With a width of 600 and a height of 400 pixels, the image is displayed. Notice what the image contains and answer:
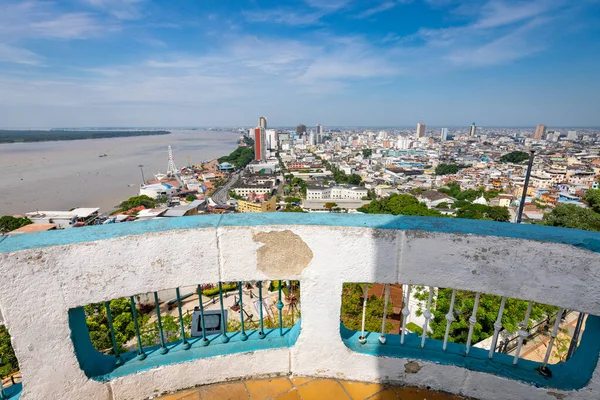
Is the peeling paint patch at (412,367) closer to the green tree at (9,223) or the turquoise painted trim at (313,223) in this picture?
the turquoise painted trim at (313,223)

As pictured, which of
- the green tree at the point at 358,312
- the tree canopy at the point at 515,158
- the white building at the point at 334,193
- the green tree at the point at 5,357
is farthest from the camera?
the tree canopy at the point at 515,158

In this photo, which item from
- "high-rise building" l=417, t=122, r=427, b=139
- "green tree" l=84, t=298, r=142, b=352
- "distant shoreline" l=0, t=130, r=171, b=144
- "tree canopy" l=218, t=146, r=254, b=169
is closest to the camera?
"green tree" l=84, t=298, r=142, b=352

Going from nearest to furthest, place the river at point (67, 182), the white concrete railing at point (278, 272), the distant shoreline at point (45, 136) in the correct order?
the white concrete railing at point (278, 272)
the river at point (67, 182)
the distant shoreline at point (45, 136)

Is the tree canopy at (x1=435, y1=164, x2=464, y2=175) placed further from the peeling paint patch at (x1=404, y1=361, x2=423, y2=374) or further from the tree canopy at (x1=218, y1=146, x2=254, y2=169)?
the peeling paint patch at (x1=404, y1=361, x2=423, y2=374)

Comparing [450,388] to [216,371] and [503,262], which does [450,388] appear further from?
[216,371]

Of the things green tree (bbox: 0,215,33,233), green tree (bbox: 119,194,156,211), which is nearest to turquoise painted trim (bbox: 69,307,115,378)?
green tree (bbox: 0,215,33,233)

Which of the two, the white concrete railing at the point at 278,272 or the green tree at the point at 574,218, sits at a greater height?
the white concrete railing at the point at 278,272

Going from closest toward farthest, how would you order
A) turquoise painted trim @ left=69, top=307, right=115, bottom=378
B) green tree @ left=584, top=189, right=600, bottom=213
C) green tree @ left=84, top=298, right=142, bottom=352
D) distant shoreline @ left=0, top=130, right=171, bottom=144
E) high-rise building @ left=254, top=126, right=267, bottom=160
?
1. turquoise painted trim @ left=69, top=307, right=115, bottom=378
2. green tree @ left=84, top=298, right=142, bottom=352
3. green tree @ left=584, top=189, right=600, bottom=213
4. high-rise building @ left=254, top=126, right=267, bottom=160
5. distant shoreline @ left=0, top=130, right=171, bottom=144

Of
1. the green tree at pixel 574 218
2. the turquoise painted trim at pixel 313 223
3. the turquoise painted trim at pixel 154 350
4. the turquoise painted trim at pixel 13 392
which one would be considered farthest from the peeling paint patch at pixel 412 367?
the green tree at pixel 574 218
